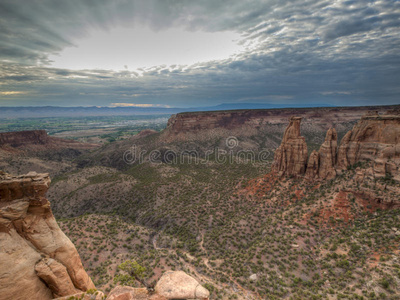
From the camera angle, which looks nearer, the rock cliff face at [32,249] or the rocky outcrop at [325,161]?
the rock cliff face at [32,249]

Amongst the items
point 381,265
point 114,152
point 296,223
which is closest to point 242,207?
point 296,223

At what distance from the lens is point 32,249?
42.1 feet

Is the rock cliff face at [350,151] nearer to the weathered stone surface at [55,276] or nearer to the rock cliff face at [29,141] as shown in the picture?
the weathered stone surface at [55,276]

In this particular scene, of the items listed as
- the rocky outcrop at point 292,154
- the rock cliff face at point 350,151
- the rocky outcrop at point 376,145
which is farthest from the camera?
the rocky outcrop at point 292,154

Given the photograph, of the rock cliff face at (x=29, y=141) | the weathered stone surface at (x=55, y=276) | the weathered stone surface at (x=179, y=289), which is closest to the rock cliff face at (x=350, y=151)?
the weathered stone surface at (x=179, y=289)

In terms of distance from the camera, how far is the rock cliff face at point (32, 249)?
11.3 m

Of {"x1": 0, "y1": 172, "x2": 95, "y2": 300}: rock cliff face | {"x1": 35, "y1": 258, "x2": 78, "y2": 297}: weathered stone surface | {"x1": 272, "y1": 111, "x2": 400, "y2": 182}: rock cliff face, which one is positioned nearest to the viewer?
{"x1": 0, "y1": 172, "x2": 95, "y2": 300}: rock cliff face


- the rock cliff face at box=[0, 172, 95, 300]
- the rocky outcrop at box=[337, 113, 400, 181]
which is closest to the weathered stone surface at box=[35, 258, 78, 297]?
the rock cliff face at box=[0, 172, 95, 300]

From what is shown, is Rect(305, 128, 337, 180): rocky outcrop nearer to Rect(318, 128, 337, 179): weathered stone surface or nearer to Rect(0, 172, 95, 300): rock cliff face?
Rect(318, 128, 337, 179): weathered stone surface

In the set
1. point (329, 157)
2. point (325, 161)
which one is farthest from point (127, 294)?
point (329, 157)

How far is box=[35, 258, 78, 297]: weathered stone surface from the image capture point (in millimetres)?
12164

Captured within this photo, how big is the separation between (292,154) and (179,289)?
125 ft

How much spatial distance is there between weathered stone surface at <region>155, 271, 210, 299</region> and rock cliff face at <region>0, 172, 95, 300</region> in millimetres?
6410

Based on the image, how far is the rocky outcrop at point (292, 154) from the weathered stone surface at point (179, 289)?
36192 millimetres
